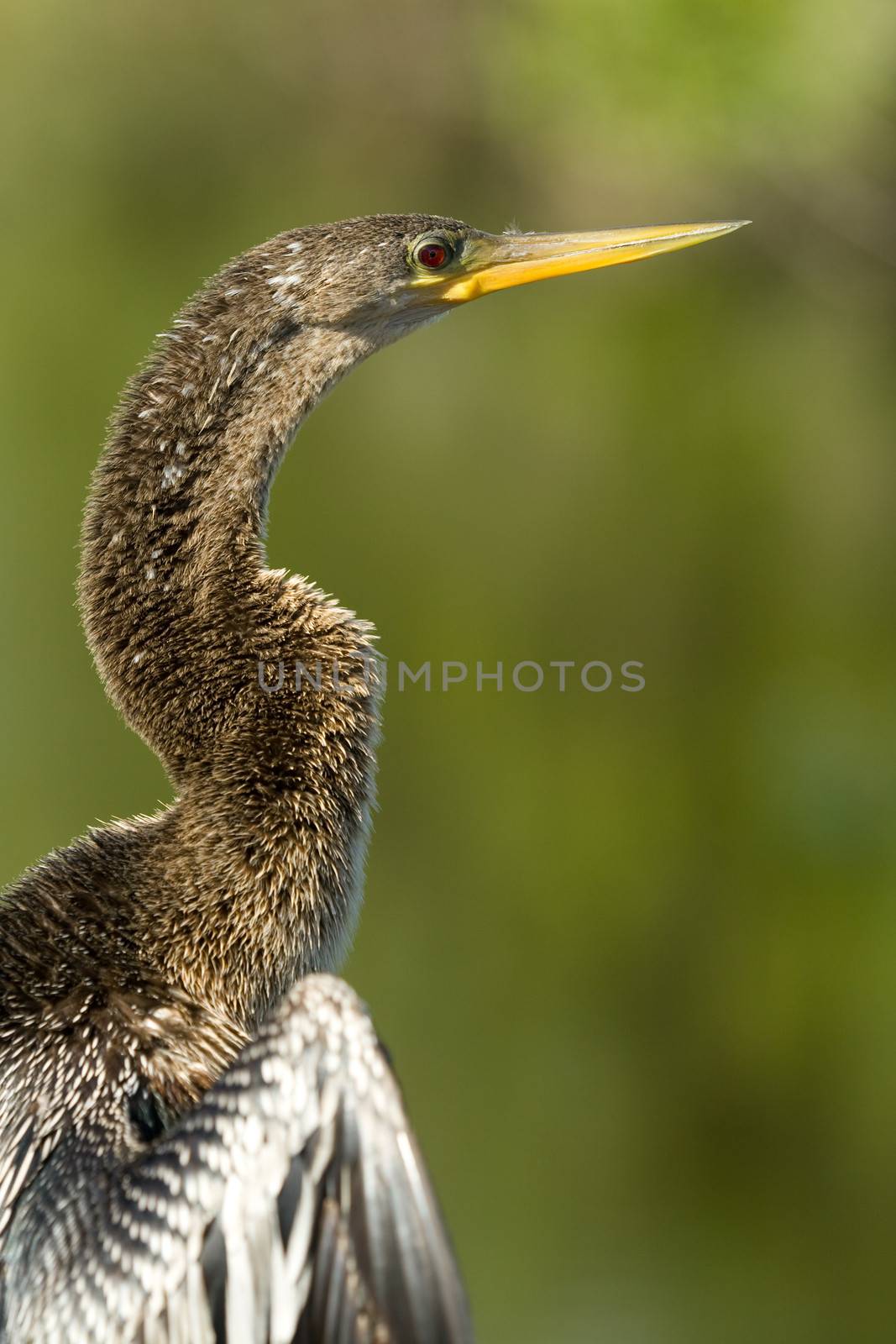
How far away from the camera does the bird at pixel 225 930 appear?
2.58 metres

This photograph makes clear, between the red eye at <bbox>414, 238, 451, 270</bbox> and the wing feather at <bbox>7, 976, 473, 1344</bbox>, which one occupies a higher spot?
the red eye at <bbox>414, 238, 451, 270</bbox>

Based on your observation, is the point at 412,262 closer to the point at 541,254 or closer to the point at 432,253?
the point at 432,253

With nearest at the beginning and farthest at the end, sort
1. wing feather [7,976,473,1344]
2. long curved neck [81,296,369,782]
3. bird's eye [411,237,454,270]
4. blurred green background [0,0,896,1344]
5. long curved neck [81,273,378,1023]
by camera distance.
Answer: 1. wing feather [7,976,473,1344]
2. long curved neck [81,273,378,1023]
3. long curved neck [81,296,369,782]
4. bird's eye [411,237,454,270]
5. blurred green background [0,0,896,1344]

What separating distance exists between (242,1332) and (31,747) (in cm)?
573

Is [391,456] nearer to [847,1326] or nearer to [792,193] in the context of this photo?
[792,193]

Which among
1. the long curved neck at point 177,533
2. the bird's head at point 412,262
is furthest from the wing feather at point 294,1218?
the bird's head at point 412,262

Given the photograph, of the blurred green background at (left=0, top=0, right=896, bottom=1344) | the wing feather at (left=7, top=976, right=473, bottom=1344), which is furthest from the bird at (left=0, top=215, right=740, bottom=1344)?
the blurred green background at (left=0, top=0, right=896, bottom=1344)

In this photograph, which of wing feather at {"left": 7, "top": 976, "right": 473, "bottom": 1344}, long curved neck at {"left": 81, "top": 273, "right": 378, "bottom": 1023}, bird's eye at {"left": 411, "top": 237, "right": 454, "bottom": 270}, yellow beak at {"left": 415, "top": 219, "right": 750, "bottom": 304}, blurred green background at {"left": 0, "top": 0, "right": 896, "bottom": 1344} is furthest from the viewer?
blurred green background at {"left": 0, "top": 0, "right": 896, "bottom": 1344}

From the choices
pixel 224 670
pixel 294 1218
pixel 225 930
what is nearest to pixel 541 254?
pixel 224 670

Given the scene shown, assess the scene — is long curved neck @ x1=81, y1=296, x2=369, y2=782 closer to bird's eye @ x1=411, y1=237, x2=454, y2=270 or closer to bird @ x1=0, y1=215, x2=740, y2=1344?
bird @ x1=0, y1=215, x2=740, y2=1344

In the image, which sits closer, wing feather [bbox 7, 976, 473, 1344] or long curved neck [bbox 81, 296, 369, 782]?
wing feather [bbox 7, 976, 473, 1344]

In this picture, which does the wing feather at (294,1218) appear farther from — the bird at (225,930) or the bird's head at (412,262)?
the bird's head at (412,262)

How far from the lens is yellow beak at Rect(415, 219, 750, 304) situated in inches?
154

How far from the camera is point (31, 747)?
26.2ft
